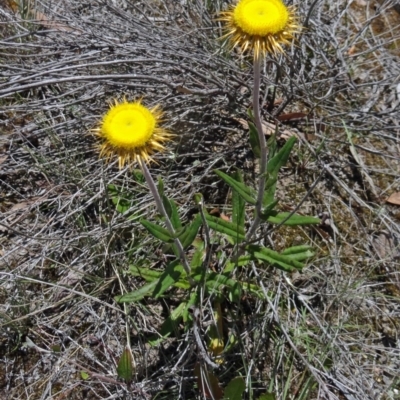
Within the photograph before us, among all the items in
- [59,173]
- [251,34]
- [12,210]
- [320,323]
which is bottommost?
[320,323]

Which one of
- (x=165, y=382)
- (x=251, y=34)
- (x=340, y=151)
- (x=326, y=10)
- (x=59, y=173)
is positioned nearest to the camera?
(x=251, y=34)

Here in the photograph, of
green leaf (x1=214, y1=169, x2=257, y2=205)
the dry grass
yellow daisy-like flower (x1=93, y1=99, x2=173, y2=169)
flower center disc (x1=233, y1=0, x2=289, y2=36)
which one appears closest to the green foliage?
green leaf (x1=214, y1=169, x2=257, y2=205)

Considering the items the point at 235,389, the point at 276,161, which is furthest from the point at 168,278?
the point at 276,161

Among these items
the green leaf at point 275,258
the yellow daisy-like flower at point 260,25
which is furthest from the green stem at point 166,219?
the yellow daisy-like flower at point 260,25

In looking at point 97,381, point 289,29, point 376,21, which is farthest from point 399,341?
point 376,21

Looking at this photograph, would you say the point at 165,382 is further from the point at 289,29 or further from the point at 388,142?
the point at 388,142

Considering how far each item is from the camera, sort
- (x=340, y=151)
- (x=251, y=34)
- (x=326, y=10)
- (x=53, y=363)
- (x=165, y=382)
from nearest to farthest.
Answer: (x=251, y=34), (x=165, y=382), (x=53, y=363), (x=340, y=151), (x=326, y=10)

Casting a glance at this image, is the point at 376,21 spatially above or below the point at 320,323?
above
